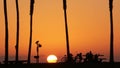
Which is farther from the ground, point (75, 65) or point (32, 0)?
point (32, 0)

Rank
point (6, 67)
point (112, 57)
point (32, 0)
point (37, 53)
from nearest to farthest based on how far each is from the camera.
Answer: point (6, 67) < point (112, 57) < point (32, 0) < point (37, 53)

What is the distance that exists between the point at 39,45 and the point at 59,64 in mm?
39265

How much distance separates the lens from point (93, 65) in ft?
116

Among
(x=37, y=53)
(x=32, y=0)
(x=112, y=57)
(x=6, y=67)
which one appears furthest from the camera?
(x=37, y=53)

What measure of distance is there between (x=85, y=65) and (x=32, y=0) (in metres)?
12.7

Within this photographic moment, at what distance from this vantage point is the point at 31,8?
46719mm

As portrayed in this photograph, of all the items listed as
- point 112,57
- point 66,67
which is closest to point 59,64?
point 66,67

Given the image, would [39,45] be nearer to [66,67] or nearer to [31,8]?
[31,8]

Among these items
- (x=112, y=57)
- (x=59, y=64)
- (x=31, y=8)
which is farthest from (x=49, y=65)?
(x=31, y=8)

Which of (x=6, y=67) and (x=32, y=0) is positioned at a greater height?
(x=32, y=0)

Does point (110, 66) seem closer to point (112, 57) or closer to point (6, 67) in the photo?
point (112, 57)

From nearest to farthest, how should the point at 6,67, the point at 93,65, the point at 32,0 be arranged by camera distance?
the point at 93,65
the point at 6,67
the point at 32,0

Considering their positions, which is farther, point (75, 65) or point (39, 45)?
point (39, 45)

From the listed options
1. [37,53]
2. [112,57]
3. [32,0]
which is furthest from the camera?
[37,53]
